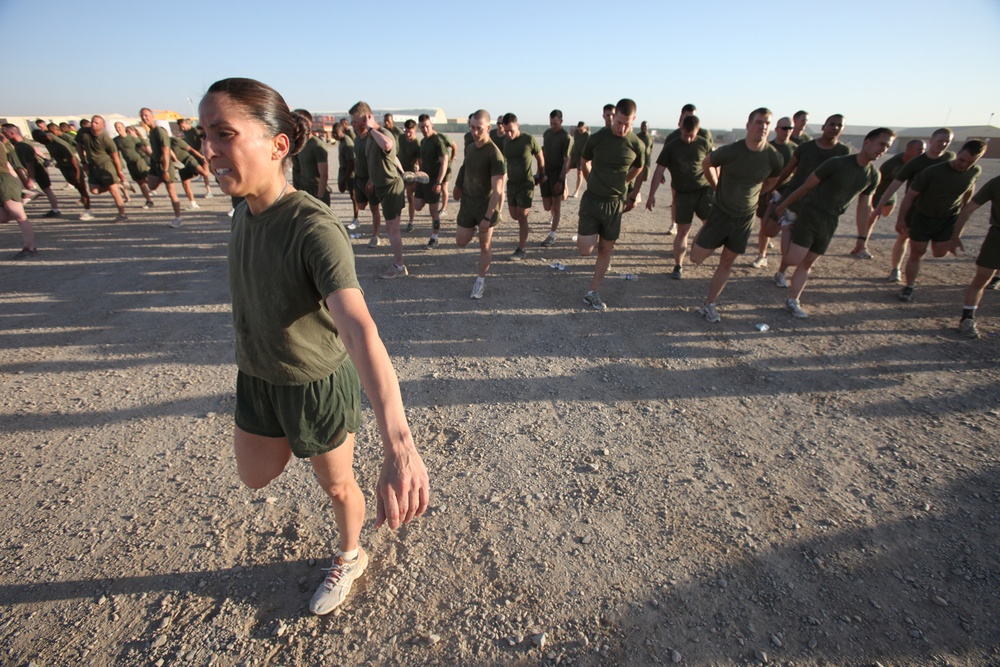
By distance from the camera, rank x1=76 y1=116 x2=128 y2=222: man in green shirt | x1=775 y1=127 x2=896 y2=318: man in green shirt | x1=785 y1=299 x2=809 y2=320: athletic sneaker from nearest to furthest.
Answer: x1=775 y1=127 x2=896 y2=318: man in green shirt < x1=785 y1=299 x2=809 y2=320: athletic sneaker < x1=76 y1=116 x2=128 y2=222: man in green shirt

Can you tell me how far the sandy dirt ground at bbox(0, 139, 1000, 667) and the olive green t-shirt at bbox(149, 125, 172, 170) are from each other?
4.29 m

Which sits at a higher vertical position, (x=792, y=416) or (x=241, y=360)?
(x=241, y=360)

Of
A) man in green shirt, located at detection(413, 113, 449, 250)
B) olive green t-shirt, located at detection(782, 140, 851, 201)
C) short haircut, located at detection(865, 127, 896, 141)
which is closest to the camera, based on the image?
short haircut, located at detection(865, 127, 896, 141)

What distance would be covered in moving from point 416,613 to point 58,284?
7.00 meters

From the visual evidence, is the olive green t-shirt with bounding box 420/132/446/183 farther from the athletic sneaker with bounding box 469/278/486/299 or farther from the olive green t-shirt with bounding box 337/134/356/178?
the athletic sneaker with bounding box 469/278/486/299

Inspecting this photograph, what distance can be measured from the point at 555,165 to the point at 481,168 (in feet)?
10.3

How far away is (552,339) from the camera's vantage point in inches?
185

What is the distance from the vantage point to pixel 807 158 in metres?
6.01

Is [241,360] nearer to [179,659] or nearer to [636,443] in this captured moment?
[179,659]

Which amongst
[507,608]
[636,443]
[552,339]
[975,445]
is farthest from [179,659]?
[975,445]

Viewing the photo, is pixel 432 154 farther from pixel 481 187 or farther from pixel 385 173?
pixel 481 187

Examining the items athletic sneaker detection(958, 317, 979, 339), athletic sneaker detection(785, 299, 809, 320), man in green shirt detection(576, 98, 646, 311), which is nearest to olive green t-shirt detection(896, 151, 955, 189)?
athletic sneaker detection(958, 317, 979, 339)

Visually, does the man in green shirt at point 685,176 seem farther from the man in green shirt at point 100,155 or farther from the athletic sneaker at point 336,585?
the man in green shirt at point 100,155

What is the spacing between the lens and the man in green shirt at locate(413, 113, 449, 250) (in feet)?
23.8
